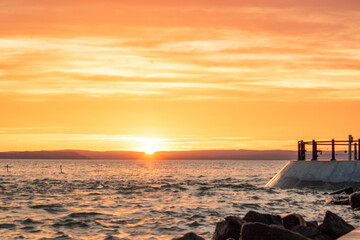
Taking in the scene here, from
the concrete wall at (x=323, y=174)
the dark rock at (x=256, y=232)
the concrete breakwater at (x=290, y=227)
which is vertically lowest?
the concrete breakwater at (x=290, y=227)

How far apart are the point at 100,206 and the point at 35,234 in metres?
11.8

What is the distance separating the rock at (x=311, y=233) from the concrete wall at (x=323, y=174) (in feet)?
61.2

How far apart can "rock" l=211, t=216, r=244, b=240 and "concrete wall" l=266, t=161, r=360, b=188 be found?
65.0ft

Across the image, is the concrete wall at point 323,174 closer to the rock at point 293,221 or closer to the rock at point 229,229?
the rock at point 293,221

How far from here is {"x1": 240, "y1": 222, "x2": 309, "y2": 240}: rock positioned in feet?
44.1

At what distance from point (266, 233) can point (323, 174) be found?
78.8 feet

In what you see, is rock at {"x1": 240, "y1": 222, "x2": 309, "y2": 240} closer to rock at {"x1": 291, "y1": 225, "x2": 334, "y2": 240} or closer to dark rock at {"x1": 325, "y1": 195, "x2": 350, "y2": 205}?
rock at {"x1": 291, "y1": 225, "x2": 334, "y2": 240}

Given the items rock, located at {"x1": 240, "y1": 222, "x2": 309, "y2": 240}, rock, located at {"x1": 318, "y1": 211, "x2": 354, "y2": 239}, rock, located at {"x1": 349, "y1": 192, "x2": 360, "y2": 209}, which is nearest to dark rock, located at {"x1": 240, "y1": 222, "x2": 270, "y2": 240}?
rock, located at {"x1": 240, "y1": 222, "x2": 309, "y2": 240}

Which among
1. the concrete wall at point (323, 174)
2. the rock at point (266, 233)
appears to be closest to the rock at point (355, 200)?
the concrete wall at point (323, 174)

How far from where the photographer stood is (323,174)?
36531 mm

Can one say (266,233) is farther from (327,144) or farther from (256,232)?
(327,144)

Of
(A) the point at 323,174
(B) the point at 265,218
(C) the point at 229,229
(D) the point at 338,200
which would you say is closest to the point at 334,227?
(B) the point at 265,218

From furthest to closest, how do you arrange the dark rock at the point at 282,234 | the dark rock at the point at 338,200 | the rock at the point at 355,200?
the dark rock at the point at 338,200 < the rock at the point at 355,200 < the dark rock at the point at 282,234

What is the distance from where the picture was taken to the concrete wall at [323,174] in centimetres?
3538
